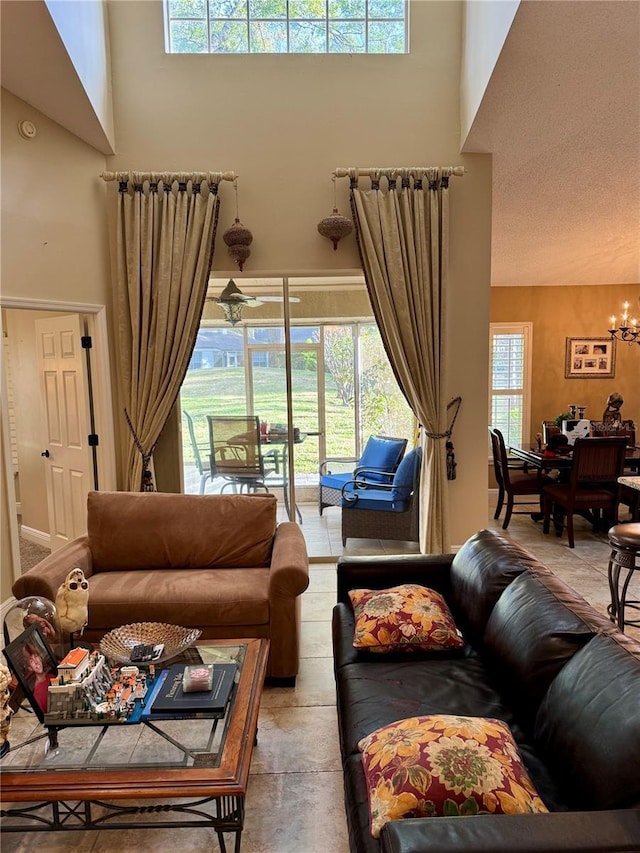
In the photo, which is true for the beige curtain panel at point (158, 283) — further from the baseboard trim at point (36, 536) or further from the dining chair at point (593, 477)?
the dining chair at point (593, 477)

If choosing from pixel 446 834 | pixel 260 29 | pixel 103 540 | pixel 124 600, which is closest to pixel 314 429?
pixel 103 540

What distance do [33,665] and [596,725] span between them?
172 cm

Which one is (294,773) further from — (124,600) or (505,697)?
(124,600)

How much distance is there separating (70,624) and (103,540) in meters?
0.99

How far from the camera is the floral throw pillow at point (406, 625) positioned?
211cm

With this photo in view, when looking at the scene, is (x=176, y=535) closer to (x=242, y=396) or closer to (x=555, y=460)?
(x=242, y=396)

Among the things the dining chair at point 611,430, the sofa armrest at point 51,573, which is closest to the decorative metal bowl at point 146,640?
the sofa armrest at point 51,573

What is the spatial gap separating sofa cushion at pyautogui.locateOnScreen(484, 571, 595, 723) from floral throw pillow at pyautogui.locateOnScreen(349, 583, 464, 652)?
7.1 inches

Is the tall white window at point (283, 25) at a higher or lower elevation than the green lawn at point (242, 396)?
higher

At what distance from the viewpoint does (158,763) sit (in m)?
1.58

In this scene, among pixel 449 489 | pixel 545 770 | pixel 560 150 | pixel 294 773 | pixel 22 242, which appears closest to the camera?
pixel 545 770

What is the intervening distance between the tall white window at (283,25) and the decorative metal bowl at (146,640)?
4.14 meters

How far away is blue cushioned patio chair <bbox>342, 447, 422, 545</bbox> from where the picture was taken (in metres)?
4.46

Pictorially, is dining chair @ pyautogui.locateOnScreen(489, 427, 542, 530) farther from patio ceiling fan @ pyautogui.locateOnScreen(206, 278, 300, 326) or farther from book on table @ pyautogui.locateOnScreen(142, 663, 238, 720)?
book on table @ pyautogui.locateOnScreen(142, 663, 238, 720)
